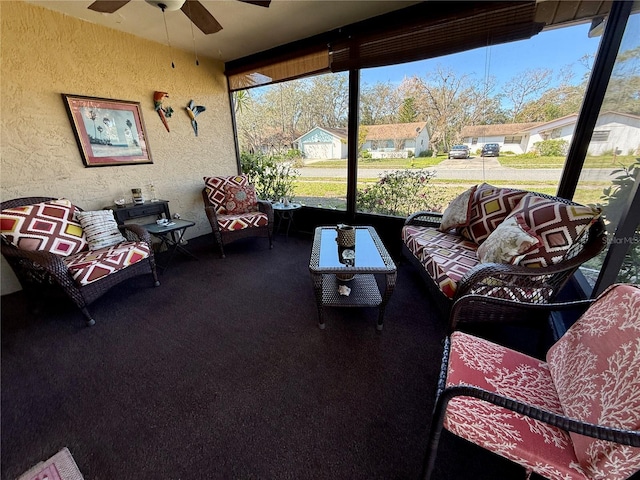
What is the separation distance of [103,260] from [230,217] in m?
1.35

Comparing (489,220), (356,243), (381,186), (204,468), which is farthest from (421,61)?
(204,468)

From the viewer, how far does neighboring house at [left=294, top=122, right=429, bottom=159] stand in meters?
2.87

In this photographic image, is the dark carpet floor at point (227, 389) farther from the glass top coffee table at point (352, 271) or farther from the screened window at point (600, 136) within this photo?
the screened window at point (600, 136)

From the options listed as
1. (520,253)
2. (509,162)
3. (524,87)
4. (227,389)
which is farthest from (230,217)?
(524,87)

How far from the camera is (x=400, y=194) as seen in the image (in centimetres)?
318

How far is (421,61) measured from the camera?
8.56 ft

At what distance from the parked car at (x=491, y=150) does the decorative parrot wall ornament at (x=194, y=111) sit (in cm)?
362

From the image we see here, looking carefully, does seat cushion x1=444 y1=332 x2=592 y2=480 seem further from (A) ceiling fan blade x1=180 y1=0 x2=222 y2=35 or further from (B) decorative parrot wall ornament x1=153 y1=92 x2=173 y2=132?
(B) decorative parrot wall ornament x1=153 y1=92 x2=173 y2=132

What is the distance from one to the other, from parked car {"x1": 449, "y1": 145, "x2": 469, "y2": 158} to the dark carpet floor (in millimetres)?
1586

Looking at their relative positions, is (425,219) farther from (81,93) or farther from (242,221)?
(81,93)

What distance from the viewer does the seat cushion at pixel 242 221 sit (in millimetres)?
3041

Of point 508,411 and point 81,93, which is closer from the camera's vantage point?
point 508,411

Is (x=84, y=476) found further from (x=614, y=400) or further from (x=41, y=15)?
(x=41, y=15)

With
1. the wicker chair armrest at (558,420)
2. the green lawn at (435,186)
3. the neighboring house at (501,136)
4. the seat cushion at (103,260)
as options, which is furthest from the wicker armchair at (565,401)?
the seat cushion at (103,260)
